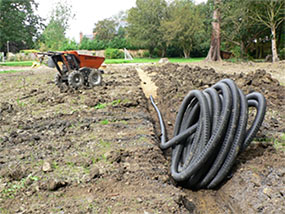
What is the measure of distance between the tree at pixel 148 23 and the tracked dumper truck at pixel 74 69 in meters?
27.6

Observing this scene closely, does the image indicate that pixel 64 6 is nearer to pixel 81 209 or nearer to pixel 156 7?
pixel 156 7

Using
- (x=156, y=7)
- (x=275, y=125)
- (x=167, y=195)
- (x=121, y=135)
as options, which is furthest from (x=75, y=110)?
(x=156, y=7)

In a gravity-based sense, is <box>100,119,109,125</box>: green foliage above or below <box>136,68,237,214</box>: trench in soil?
above

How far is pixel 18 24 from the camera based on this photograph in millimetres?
38438

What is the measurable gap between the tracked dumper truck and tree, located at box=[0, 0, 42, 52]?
34.1m

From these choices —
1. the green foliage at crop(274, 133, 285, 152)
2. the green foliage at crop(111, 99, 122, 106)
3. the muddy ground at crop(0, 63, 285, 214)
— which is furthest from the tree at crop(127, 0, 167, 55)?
the green foliage at crop(274, 133, 285, 152)

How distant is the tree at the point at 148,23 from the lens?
1384 inches

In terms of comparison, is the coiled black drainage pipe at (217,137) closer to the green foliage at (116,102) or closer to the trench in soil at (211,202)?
the trench in soil at (211,202)

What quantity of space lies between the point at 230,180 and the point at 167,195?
983 millimetres

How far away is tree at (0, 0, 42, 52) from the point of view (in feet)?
124

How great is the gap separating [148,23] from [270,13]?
796 inches

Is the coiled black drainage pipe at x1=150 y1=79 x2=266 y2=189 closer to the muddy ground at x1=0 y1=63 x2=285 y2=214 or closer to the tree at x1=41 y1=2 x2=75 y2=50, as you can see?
the muddy ground at x1=0 y1=63 x2=285 y2=214

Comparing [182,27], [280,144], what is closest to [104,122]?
[280,144]

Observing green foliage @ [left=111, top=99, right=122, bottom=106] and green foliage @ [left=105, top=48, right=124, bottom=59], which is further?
green foliage @ [left=105, top=48, right=124, bottom=59]
